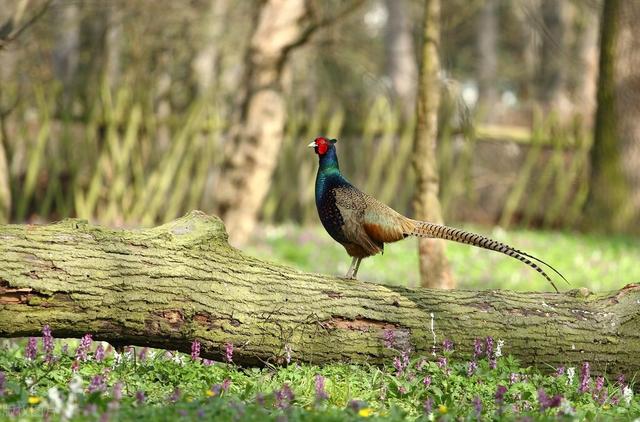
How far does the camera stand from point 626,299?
5891 millimetres

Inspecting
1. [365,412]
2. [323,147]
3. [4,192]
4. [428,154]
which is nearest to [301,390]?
[365,412]

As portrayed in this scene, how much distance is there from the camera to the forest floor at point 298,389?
426 centimetres

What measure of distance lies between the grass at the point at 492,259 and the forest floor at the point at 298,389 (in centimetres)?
518

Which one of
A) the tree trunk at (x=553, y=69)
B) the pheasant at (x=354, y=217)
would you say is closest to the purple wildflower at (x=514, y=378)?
the pheasant at (x=354, y=217)

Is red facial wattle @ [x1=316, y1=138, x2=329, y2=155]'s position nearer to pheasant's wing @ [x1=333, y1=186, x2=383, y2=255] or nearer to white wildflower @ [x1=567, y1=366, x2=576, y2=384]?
pheasant's wing @ [x1=333, y1=186, x2=383, y2=255]

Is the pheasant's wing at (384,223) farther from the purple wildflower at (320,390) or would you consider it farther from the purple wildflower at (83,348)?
the purple wildflower at (83,348)

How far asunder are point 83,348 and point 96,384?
602 millimetres

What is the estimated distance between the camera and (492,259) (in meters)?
13.6

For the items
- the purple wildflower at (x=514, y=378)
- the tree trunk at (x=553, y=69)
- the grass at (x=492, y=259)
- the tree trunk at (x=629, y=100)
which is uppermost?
the tree trunk at (x=553, y=69)

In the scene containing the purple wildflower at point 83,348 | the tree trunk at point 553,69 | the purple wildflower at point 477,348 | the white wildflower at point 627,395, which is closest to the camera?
the purple wildflower at point 83,348

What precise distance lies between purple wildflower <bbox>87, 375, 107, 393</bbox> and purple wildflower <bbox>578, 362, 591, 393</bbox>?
2723 mm

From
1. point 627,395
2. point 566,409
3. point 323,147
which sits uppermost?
point 323,147

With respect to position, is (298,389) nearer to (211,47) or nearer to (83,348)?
(83,348)

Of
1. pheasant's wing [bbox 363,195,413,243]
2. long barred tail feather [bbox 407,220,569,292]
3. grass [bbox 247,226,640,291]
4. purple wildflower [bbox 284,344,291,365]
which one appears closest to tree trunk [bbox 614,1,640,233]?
grass [bbox 247,226,640,291]
